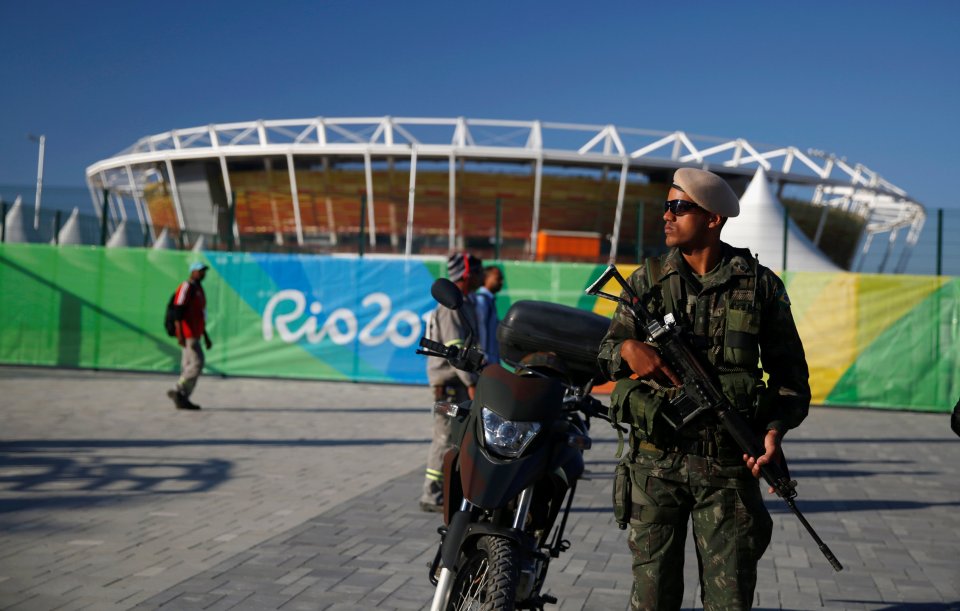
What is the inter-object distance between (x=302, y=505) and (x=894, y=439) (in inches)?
285

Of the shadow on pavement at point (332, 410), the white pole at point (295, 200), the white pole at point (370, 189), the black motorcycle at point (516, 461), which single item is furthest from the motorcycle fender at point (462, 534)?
the white pole at point (295, 200)

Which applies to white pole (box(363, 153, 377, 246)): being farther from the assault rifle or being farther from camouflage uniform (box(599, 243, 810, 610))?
the assault rifle

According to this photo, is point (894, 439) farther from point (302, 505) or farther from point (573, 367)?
point (573, 367)

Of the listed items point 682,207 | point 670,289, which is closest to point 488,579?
point 670,289

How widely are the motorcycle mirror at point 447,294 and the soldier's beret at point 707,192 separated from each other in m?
0.96

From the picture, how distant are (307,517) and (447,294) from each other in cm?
297

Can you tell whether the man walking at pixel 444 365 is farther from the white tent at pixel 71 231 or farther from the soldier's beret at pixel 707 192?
the white tent at pixel 71 231

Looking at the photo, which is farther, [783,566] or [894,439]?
[894,439]

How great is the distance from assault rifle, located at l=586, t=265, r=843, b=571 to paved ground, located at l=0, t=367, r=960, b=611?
1.81 metres

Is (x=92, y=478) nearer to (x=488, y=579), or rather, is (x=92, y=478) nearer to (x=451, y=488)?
(x=451, y=488)

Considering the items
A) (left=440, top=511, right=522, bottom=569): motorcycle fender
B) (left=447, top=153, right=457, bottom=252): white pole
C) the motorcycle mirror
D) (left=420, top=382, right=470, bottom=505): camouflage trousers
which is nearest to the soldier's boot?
(left=420, top=382, right=470, bottom=505): camouflage trousers

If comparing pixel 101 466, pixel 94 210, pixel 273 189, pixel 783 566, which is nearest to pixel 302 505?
pixel 101 466

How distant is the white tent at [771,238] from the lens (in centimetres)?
1582

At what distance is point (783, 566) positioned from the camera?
17.2ft
